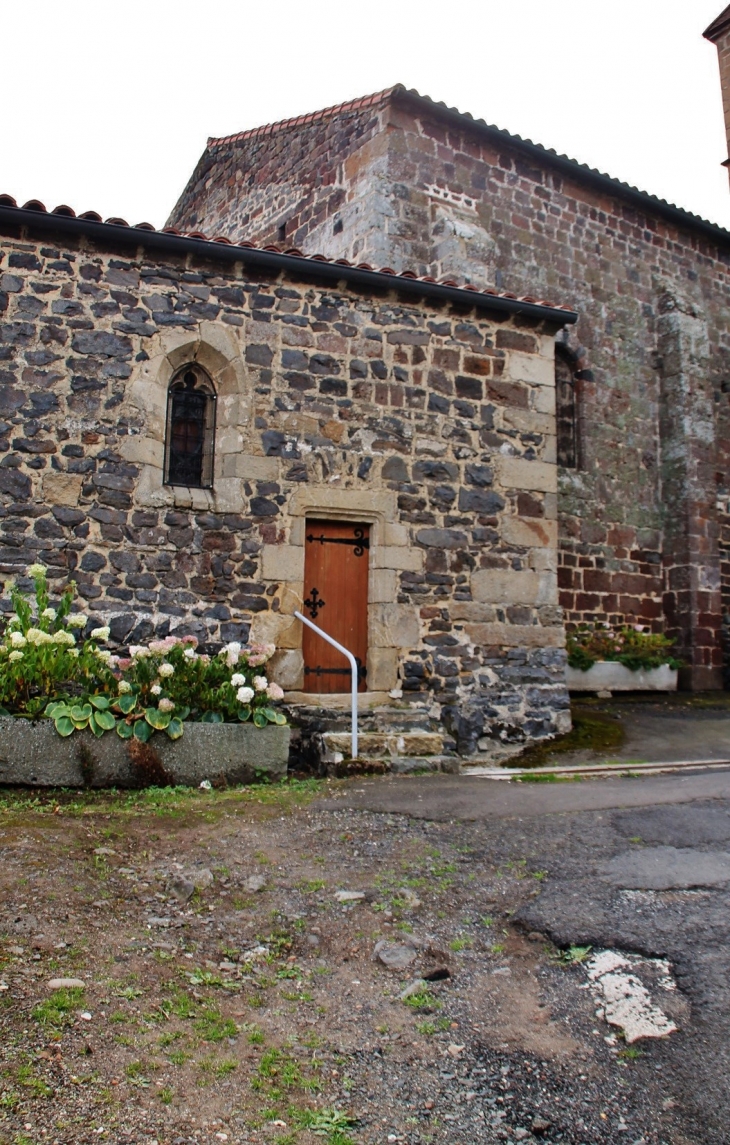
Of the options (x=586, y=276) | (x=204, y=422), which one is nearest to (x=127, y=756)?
(x=204, y=422)

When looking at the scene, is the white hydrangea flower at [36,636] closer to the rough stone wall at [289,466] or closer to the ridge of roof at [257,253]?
the rough stone wall at [289,466]

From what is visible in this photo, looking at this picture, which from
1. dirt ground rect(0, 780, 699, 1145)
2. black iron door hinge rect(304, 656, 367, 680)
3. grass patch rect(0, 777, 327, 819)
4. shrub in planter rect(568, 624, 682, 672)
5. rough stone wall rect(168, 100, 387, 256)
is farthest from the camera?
rough stone wall rect(168, 100, 387, 256)

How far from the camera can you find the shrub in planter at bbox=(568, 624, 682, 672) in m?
11.6

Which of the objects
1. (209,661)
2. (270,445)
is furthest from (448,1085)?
(270,445)

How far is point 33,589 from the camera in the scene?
286 inches

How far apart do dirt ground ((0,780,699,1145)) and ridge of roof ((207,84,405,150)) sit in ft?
34.4

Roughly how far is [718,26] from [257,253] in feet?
47.1

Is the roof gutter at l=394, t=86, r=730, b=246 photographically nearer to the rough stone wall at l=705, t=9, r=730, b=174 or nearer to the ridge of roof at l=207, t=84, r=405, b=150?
the ridge of roof at l=207, t=84, r=405, b=150

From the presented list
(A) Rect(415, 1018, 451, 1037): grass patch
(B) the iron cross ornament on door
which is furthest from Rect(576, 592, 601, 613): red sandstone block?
(A) Rect(415, 1018, 451, 1037): grass patch

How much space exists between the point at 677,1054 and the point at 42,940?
7.50 feet

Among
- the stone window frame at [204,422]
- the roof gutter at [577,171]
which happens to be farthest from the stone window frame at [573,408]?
the stone window frame at [204,422]

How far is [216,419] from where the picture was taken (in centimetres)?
815

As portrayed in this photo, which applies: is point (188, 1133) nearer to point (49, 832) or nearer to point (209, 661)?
point (49, 832)

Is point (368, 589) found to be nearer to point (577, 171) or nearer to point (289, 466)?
point (289, 466)
